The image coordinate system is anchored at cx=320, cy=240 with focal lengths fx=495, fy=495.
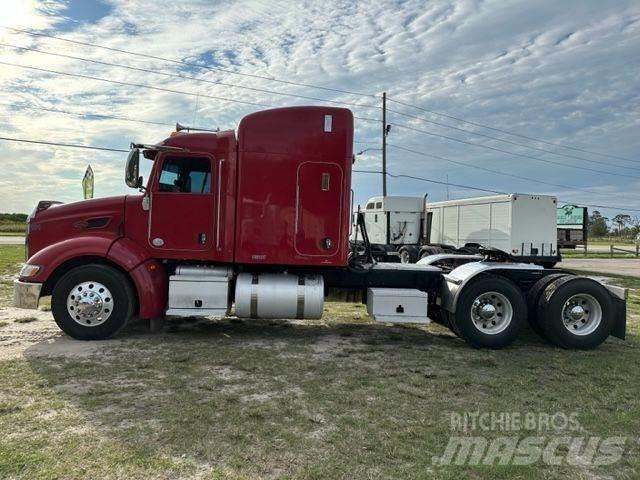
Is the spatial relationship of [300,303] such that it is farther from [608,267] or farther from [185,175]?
[608,267]

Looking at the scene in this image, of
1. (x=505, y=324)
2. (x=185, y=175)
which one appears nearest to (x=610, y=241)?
(x=505, y=324)

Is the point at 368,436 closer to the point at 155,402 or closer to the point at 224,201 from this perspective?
the point at 155,402

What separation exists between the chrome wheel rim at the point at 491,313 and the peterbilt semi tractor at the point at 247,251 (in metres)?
0.02

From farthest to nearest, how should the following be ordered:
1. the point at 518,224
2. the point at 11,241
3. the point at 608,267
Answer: the point at 11,241
the point at 608,267
the point at 518,224

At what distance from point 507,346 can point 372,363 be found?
222 cm

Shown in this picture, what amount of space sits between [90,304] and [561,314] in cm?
652

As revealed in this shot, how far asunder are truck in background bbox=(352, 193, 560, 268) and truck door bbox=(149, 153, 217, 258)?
10.2m

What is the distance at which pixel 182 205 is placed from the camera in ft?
23.6

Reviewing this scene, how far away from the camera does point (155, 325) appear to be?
735cm

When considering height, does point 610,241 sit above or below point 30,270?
above

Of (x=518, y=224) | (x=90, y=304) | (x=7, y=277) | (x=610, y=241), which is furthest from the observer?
(x=610, y=241)

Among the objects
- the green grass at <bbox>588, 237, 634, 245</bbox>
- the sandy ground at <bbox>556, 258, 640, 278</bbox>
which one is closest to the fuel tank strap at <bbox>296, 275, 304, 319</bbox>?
the sandy ground at <bbox>556, 258, 640, 278</bbox>

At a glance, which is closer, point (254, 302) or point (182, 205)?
point (254, 302)

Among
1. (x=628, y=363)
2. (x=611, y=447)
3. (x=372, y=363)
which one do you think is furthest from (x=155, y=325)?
(x=628, y=363)
